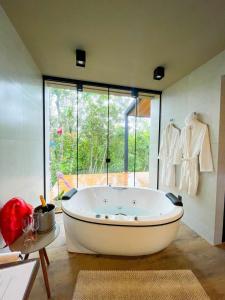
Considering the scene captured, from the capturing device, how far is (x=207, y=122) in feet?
7.19

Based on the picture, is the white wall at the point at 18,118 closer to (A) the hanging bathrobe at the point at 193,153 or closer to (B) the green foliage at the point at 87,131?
(B) the green foliage at the point at 87,131

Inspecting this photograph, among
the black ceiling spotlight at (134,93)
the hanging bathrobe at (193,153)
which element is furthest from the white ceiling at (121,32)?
the hanging bathrobe at (193,153)

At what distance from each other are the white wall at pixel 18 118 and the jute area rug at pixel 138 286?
44.1 inches

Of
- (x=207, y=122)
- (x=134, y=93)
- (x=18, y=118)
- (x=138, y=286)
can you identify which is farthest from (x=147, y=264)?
(x=134, y=93)

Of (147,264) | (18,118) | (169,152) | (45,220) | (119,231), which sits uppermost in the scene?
(18,118)

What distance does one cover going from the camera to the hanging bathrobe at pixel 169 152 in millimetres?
2748

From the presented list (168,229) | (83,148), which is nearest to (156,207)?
(168,229)

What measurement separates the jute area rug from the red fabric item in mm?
778

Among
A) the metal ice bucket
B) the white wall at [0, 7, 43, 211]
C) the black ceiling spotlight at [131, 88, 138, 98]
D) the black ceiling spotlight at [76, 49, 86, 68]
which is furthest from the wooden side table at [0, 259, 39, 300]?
the black ceiling spotlight at [131, 88, 138, 98]

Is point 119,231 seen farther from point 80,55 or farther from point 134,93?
point 134,93

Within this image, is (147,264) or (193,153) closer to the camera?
(147,264)

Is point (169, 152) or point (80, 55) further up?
point (80, 55)

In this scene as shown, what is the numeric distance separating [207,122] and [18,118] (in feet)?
8.03

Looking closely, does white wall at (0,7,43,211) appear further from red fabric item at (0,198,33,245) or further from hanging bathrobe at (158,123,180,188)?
hanging bathrobe at (158,123,180,188)
